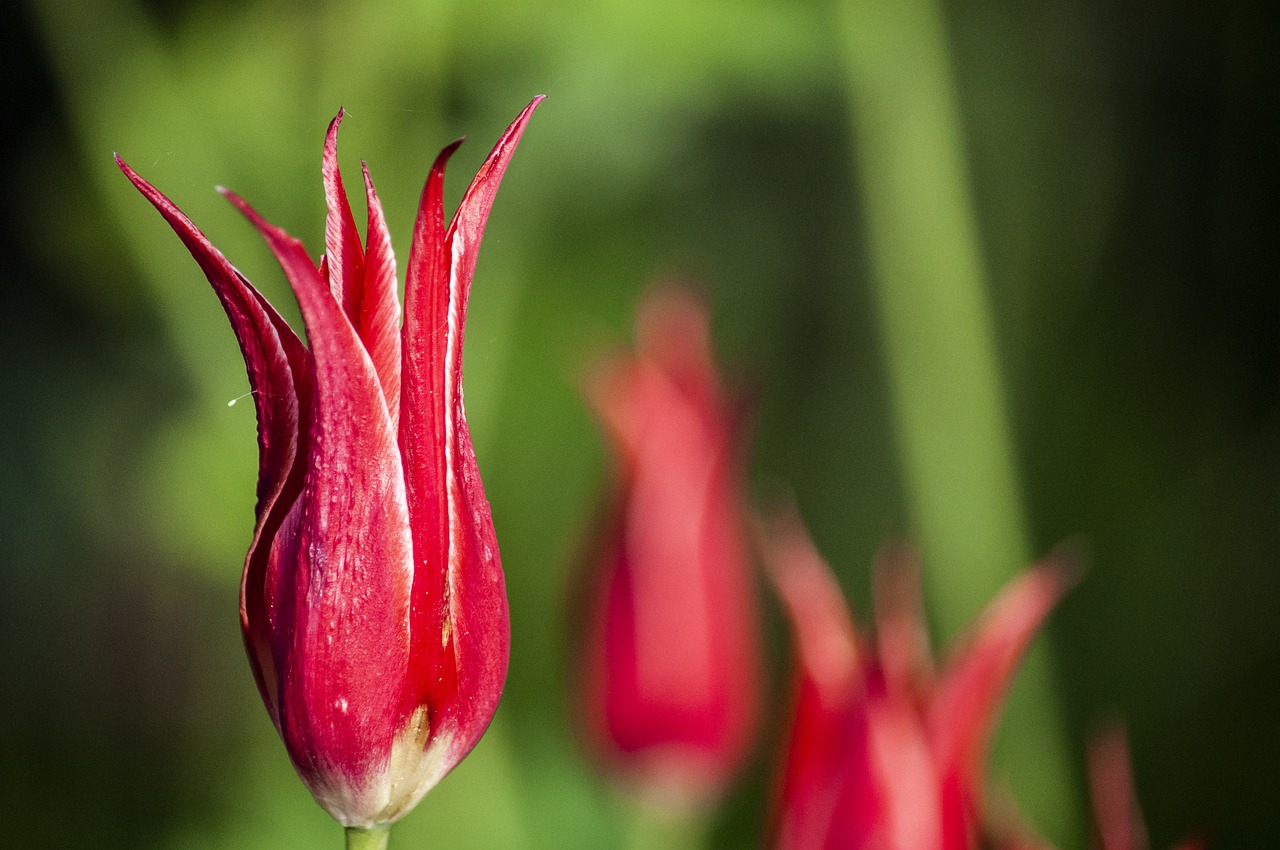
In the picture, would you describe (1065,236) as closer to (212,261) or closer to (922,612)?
(922,612)

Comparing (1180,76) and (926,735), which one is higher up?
(1180,76)

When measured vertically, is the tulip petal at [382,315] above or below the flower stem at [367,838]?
above

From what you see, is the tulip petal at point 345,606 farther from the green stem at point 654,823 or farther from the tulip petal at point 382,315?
the green stem at point 654,823

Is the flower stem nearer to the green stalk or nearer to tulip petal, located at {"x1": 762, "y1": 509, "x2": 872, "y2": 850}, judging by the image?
tulip petal, located at {"x1": 762, "y1": 509, "x2": 872, "y2": 850}

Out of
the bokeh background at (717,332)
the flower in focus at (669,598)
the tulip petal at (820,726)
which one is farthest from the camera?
the bokeh background at (717,332)

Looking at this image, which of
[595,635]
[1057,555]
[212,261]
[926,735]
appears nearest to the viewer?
[212,261]

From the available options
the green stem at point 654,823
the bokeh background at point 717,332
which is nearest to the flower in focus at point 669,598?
the green stem at point 654,823

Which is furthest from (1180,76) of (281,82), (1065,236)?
(281,82)
